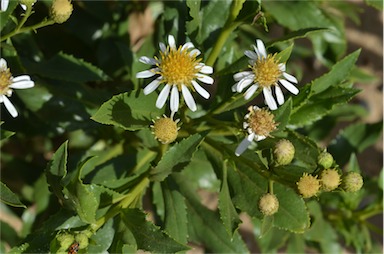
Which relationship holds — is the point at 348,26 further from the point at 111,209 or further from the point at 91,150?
the point at 111,209

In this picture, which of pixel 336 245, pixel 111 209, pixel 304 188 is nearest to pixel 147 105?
pixel 111 209

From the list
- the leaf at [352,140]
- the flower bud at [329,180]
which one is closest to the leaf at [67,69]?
the flower bud at [329,180]

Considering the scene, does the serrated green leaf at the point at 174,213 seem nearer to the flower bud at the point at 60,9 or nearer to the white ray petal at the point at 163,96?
the white ray petal at the point at 163,96

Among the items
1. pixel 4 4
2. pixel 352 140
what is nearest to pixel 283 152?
pixel 4 4

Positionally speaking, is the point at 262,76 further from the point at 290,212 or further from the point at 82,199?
the point at 82,199

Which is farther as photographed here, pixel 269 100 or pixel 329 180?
pixel 269 100

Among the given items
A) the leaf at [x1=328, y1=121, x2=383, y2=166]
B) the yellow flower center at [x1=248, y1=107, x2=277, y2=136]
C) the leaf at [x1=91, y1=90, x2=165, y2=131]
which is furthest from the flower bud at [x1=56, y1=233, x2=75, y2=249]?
the leaf at [x1=328, y1=121, x2=383, y2=166]
